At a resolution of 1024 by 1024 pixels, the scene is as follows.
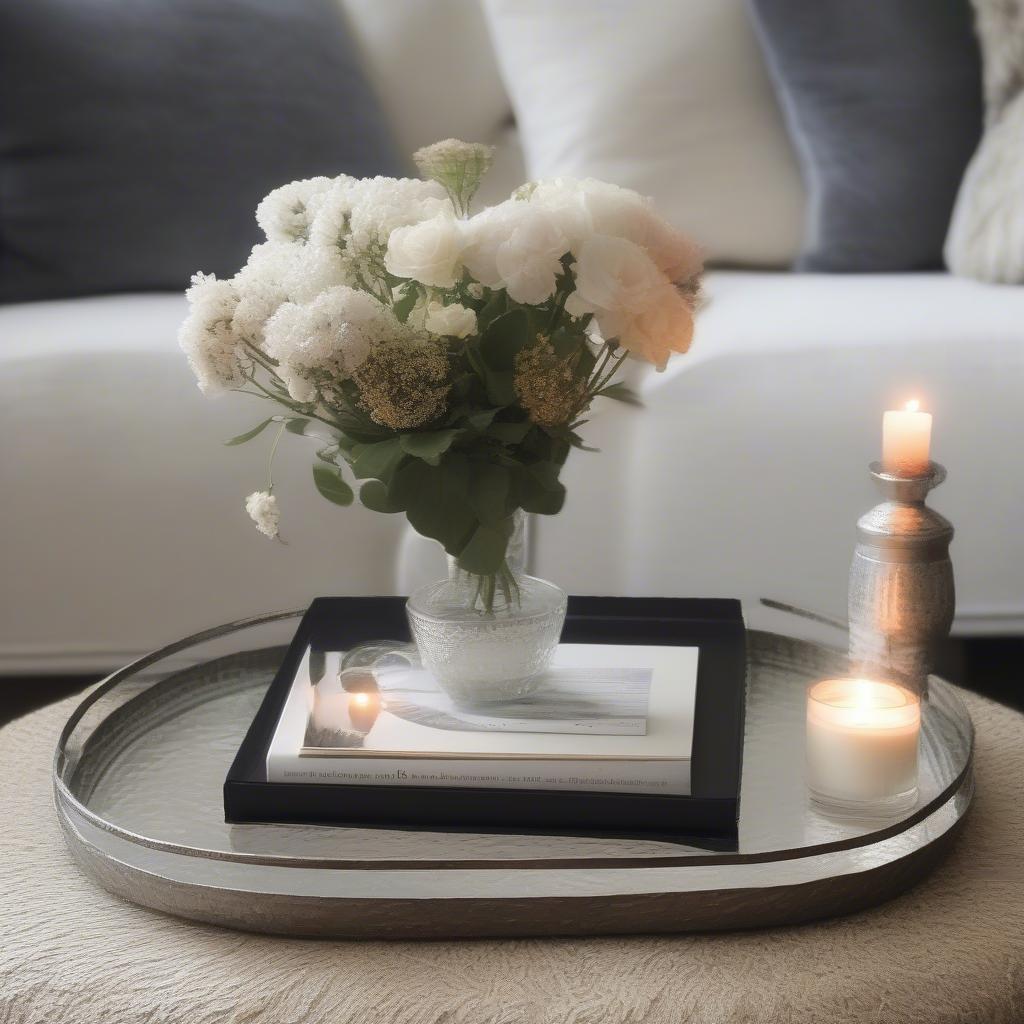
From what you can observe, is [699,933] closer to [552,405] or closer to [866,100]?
[552,405]

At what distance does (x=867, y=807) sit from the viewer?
2.76ft

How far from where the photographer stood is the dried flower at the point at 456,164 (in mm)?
844

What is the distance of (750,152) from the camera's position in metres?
2.10

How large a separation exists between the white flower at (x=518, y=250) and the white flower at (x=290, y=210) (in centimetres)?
15

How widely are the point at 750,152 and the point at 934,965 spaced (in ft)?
5.28

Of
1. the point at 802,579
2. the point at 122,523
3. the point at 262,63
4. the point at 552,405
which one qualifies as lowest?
the point at 802,579

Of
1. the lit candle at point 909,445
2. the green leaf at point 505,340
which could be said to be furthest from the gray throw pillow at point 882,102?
the green leaf at point 505,340

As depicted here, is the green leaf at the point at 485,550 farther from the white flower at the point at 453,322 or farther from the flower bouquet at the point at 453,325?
the white flower at the point at 453,322

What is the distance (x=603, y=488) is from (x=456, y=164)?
82cm

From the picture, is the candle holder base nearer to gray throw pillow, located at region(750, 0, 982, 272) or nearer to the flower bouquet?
the flower bouquet

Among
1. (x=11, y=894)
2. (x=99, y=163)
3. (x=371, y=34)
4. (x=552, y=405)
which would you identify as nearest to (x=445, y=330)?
(x=552, y=405)

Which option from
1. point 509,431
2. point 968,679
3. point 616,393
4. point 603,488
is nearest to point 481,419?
point 509,431

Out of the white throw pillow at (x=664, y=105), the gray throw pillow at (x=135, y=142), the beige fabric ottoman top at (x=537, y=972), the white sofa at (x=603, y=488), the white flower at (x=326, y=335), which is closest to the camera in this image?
the beige fabric ottoman top at (x=537, y=972)

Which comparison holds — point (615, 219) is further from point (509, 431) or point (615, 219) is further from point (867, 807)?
point (867, 807)
